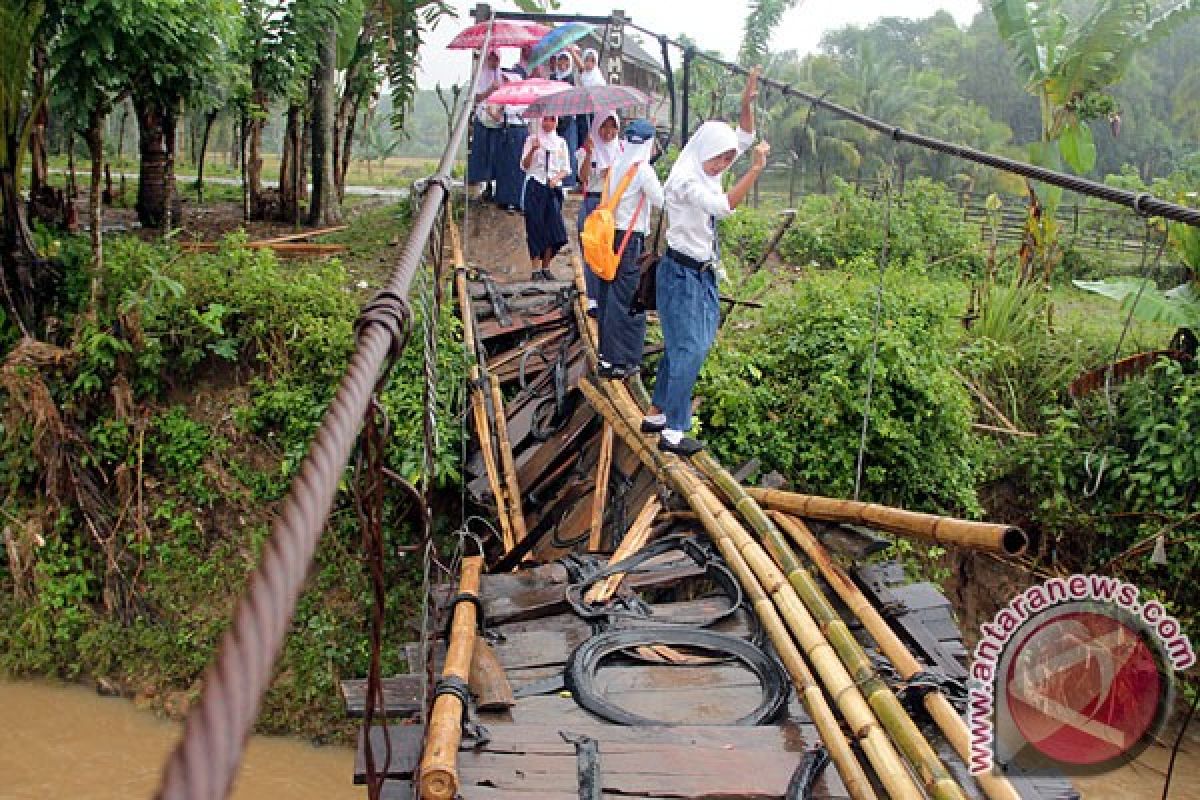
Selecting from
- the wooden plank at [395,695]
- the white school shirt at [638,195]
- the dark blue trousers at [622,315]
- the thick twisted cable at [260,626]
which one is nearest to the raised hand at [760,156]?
the white school shirt at [638,195]

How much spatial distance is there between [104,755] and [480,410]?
322 cm

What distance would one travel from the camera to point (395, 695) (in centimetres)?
272

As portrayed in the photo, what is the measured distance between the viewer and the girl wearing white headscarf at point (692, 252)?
165 inches

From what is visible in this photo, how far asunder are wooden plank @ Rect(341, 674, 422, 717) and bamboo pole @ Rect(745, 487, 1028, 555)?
1490 millimetres

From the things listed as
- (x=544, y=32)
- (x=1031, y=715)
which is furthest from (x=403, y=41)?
(x=1031, y=715)

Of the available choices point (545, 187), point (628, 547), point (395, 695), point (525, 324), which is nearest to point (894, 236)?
point (545, 187)

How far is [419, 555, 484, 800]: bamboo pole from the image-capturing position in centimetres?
219

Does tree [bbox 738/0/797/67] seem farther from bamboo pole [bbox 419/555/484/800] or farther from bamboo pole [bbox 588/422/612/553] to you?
bamboo pole [bbox 419/555/484/800]

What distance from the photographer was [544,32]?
913 cm

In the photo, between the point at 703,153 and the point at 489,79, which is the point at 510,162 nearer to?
the point at 489,79

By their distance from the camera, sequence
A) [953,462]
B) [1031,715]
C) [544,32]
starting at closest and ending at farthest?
[1031,715], [953,462], [544,32]

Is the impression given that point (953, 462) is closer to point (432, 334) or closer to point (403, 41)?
point (432, 334)

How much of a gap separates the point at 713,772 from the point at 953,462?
4.57 metres

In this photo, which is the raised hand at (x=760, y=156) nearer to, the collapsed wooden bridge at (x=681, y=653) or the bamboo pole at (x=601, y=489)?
the collapsed wooden bridge at (x=681, y=653)
